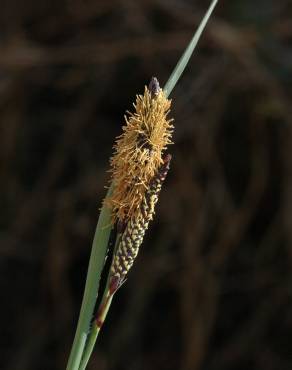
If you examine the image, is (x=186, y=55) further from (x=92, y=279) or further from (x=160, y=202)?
(x=160, y=202)

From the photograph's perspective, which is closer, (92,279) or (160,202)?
(92,279)

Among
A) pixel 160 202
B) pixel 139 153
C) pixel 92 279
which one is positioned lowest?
pixel 92 279

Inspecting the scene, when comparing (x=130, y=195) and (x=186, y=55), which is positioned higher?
(x=186, y=55)

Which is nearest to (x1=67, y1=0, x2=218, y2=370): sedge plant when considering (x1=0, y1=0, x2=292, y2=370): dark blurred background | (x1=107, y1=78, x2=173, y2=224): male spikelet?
(x1=107, y1=78, x2=173, y2=224): male spikelet

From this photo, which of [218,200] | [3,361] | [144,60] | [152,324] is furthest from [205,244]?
[3,361]

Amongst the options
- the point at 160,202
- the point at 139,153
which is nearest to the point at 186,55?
the point at 139,153

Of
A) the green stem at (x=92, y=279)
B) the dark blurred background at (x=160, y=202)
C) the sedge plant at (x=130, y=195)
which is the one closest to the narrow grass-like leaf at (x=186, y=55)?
the sedge plant at (x=130, y=195)
